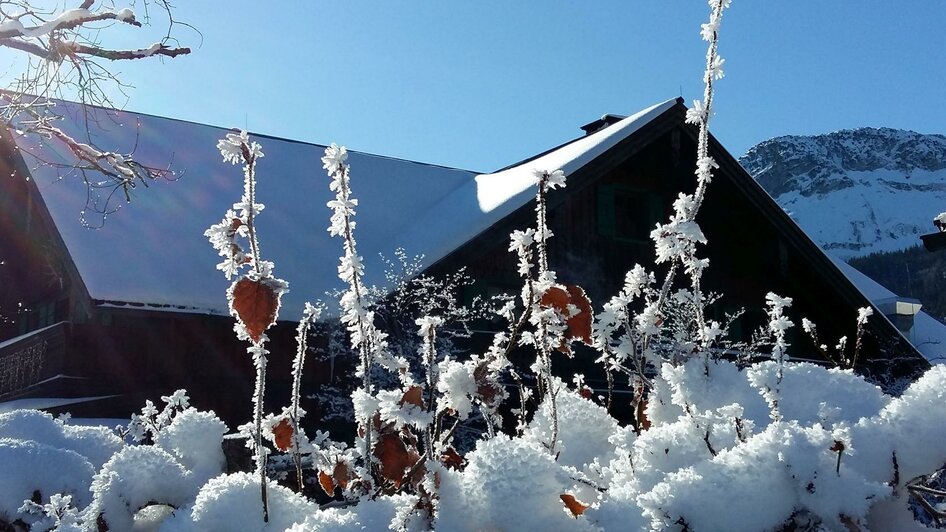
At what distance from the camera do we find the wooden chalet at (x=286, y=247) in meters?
12.0

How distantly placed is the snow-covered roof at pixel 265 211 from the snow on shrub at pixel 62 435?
808cm

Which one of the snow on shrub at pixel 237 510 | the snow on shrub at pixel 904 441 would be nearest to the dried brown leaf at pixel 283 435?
the snow on shrub at pixel 237 510

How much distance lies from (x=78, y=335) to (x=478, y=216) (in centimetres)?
591

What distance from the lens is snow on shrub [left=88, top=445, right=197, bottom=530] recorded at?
1.92 m

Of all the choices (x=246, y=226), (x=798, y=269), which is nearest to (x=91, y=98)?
(x=246, y=226)

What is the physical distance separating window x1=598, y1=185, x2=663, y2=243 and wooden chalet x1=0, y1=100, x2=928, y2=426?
3 cm

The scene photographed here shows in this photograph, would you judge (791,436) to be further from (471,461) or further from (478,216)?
(478,216)

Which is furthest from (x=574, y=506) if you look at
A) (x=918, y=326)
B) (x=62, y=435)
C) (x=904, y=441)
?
(x=918, y=326)

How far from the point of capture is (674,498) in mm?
1479

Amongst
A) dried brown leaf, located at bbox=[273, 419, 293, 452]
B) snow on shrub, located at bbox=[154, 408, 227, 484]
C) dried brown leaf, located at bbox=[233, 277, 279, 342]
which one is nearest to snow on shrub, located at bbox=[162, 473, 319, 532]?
dried brown leaf, located at bbox=[233, 277, 279, 342]

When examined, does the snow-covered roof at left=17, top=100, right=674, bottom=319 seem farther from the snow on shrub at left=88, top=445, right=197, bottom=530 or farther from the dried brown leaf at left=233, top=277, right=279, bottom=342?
the dried brown leaf at left=233, top=277, right=279, bottom=342

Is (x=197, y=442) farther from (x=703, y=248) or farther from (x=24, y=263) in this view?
(x=24, y=263)

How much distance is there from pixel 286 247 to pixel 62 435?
11.0 m

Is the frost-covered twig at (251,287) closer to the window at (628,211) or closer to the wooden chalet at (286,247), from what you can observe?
the wooden chalet at (286,247)
